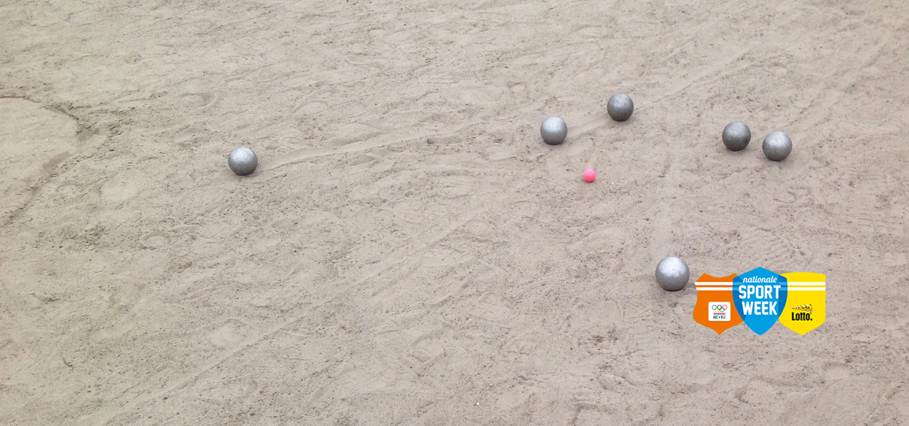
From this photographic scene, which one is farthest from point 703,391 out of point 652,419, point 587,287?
point 587,287

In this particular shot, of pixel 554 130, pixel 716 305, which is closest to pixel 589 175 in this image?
pixel 554 130

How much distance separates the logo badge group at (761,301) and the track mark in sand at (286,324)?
70.3 inches

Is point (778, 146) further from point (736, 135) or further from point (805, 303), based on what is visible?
point (805, 303)

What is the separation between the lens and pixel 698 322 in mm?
4762

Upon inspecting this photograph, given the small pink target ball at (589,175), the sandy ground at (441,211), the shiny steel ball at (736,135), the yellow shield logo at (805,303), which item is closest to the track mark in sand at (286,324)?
the sandy ground at (441,211)

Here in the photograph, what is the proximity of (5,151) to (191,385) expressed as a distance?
3430mm

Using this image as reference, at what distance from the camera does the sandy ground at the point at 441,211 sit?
451 cm

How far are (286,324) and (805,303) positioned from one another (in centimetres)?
344

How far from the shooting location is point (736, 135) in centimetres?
587

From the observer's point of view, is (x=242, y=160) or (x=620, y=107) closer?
(x=242, y=160)

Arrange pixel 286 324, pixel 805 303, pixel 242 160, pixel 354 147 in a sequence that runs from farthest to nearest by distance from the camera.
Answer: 1. pixel 354 147
2. pixel 242 160
3. pixel 286 324
4. pixel 805 303

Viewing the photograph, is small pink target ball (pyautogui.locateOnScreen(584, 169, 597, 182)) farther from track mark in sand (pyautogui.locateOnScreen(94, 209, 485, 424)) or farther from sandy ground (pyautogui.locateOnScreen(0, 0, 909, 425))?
track mark in sand (pyautogui.locateOnScreen(94, 209, 485, 424))

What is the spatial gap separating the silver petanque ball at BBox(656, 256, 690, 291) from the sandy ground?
0.16 m

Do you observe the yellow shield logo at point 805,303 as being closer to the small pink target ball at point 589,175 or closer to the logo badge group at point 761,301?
the logo badge group at point 761,301
